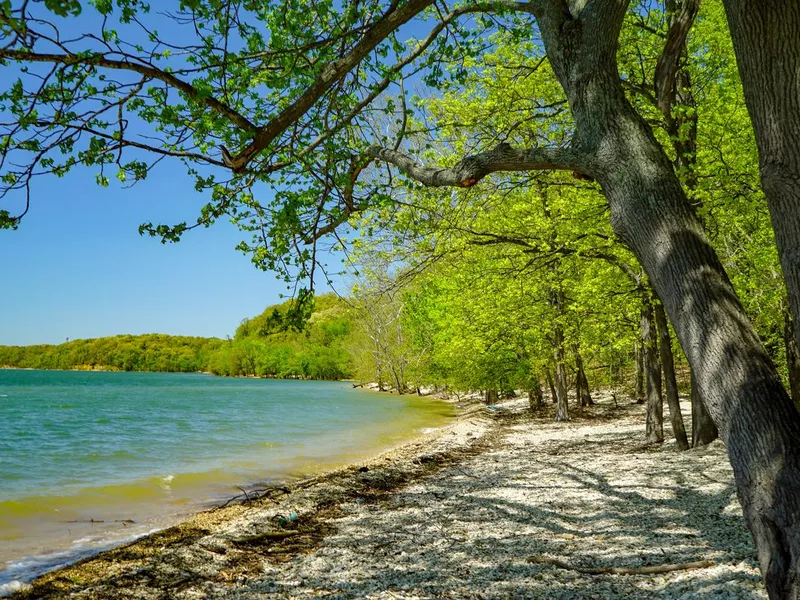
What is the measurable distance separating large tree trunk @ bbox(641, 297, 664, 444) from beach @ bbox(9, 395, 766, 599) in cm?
115

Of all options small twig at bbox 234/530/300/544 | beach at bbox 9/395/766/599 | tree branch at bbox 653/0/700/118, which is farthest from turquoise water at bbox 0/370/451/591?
tree branch at bbox 653/0/700/118

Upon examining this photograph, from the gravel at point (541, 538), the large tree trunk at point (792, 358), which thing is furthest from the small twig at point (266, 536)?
the large tree trunk at point (792, 358)

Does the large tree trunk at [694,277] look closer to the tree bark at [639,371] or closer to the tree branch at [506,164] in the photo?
the tree branch at [506,164]

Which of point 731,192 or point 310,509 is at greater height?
point 731,192

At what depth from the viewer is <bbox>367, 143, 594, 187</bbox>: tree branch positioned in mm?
3424

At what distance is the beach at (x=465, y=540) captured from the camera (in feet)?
15.8

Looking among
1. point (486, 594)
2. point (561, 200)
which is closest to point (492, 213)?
point (561, 200)

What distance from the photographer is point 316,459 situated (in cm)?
1532

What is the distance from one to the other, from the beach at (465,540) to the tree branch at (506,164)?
10.9 ft

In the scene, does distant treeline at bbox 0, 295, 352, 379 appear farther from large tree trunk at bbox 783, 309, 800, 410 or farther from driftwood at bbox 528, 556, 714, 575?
driftwood at bbox 528, 556, 714, 575

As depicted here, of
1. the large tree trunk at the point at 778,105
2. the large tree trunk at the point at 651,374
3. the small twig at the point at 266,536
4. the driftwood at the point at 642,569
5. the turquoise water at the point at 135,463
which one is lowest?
the turquoise water at the point at 135,463

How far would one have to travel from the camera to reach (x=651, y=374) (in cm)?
1216

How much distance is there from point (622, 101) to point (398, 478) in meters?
9.27

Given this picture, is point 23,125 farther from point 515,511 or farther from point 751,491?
point 515,511
